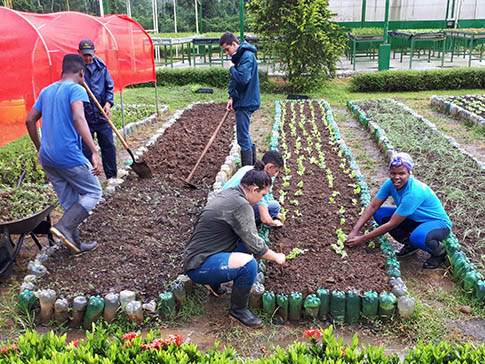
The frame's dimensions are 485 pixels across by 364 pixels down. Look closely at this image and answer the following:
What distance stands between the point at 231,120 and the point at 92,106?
13.5 ft

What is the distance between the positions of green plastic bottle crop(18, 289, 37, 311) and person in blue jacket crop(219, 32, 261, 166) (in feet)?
11.4

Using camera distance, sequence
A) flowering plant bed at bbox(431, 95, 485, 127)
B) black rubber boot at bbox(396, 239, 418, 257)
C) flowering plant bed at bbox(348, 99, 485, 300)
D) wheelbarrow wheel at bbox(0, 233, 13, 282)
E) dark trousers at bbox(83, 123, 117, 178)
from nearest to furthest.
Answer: wheelbarrow wheel at bbox(0, 233, 13, 282) < flowering plant bed at bbox(348, 99, 485, 300) < black rubber boot at bbox(396, 239, 418, 257) < dark trousers at bbox(83, 123, 117, 178) < flowering plant bed at bbox(431, 95, 485, 127)

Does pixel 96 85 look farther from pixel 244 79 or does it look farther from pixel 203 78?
pixel 203 78

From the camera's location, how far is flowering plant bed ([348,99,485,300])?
431 cm

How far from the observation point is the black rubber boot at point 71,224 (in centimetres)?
430

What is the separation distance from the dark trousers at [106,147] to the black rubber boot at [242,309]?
11.4ft

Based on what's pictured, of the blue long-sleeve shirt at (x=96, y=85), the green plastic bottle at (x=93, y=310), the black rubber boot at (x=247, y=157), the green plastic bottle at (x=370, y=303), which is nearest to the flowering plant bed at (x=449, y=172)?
the green plastic bottle at (x=370, y=303)

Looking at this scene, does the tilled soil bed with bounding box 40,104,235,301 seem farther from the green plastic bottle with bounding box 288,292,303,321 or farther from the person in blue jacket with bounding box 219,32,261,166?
the green plastic bottle with bounding box 288,292,303,321

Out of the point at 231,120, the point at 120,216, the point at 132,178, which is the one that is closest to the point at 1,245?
the point at 120,216

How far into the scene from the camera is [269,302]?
3736 mm

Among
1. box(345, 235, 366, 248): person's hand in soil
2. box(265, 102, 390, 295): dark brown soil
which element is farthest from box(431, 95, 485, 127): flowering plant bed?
box(345, 235, 366, 248): person's hand in soil

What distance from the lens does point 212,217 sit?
3533 mm

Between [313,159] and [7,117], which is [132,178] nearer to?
[7,117]

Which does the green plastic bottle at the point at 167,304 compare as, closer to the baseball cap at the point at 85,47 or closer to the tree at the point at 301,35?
the baseball cap at the point at 85,47
